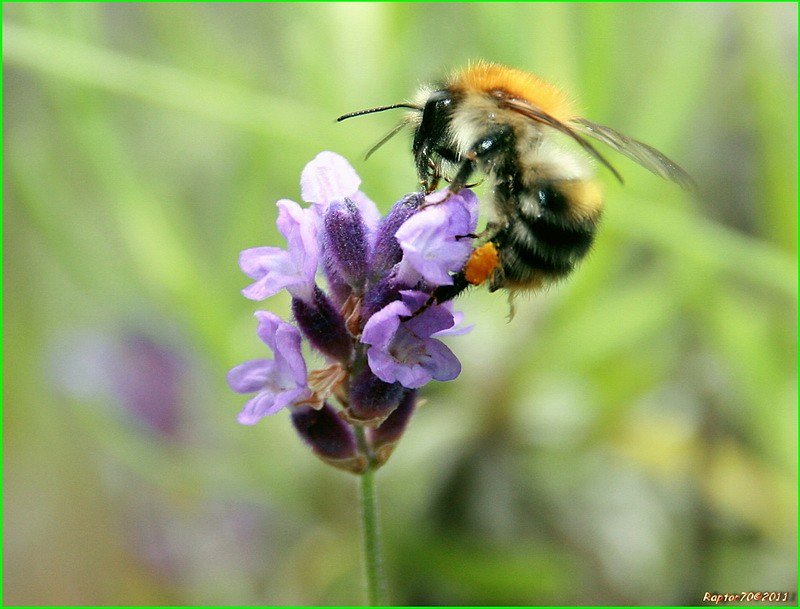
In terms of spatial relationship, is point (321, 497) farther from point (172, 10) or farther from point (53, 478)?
point (172, 10)

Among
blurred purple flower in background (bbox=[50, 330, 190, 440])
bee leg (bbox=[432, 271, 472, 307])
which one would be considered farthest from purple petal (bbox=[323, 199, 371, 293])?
blurred purple flower in background (bbox=[50, 330, 190, 440])

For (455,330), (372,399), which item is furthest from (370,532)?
(455,330)

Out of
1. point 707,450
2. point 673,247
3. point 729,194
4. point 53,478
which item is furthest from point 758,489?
point 53,478

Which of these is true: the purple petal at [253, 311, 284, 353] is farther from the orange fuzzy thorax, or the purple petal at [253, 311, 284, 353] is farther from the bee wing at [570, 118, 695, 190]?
the bee wing at [570, 118, 695, 190]

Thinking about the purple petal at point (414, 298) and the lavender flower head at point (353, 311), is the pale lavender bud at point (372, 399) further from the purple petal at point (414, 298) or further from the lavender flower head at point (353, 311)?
the purple petal at point (414, 298)

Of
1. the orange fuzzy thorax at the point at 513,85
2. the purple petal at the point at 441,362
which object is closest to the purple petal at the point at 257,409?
the purple petal at the point at 441,362

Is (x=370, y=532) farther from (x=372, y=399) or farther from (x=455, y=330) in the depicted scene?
(x=455, y=330)
